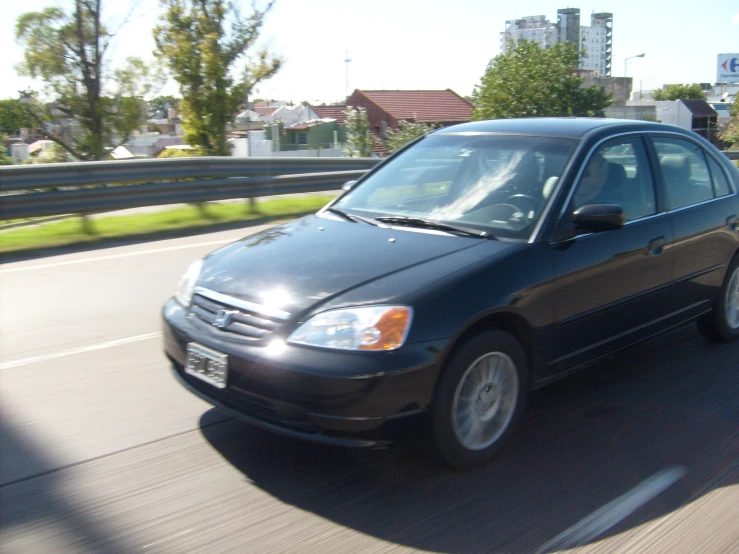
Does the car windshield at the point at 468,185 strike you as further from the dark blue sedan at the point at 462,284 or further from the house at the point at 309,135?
the house at the point at 309,135

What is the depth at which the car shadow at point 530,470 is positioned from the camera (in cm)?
345

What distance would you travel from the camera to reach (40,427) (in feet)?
14.4

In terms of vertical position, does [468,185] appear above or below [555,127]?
below

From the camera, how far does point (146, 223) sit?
446 inches

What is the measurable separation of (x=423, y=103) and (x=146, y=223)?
54159 millimetres

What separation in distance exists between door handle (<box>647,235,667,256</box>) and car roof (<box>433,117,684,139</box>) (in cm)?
73

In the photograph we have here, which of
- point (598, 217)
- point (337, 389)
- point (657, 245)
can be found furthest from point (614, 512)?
point (657, 245)

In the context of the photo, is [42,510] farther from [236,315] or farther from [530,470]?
[530,470]

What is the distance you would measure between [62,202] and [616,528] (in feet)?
28.2

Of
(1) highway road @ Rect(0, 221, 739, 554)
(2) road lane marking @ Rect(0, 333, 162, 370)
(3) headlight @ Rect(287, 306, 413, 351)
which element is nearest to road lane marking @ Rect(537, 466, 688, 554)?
(1) highway road @ Rect(0, 221, 739, 554)

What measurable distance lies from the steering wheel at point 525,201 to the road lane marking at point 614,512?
1.53 m

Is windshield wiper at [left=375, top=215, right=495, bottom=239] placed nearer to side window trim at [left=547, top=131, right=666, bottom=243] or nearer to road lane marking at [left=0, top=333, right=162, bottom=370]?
side window trim at [left=547, top=131, right=666, bottom=243]

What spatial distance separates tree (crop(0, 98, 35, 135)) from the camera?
30578mm

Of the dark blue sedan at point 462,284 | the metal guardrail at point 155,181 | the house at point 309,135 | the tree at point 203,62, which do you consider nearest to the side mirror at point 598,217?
the dark blue sedan at point 462,284
